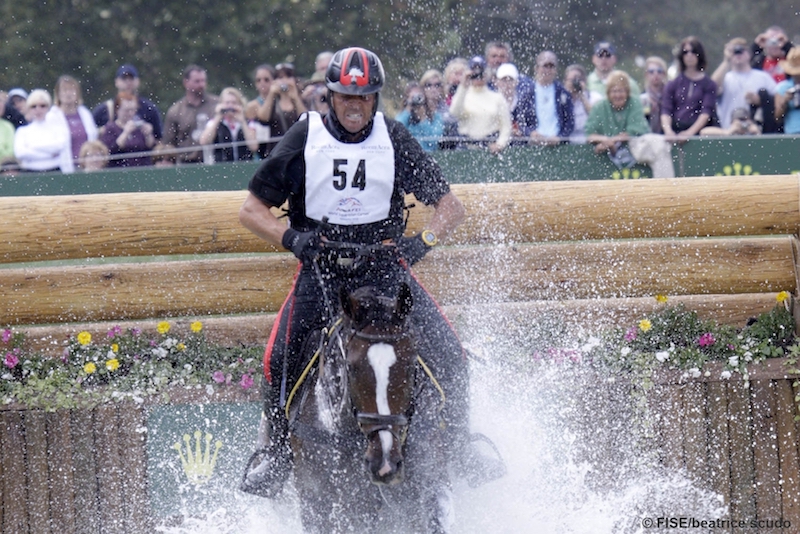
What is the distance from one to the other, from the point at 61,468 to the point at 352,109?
9.86 ft

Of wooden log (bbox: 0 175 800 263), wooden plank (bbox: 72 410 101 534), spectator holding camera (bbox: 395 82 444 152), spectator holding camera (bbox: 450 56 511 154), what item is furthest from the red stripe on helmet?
spectator holding camera (bbox: 395 82 444 152)

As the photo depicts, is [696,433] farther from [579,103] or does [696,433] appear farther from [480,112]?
[579,103]

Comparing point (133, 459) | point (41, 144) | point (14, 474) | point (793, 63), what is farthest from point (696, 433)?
point (41, 144)

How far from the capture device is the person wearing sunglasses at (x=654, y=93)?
457 inches

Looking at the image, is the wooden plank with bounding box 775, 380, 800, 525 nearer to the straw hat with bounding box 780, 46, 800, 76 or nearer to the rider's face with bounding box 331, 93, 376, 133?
the rider's face with bounding box 331, 93, 376, 133

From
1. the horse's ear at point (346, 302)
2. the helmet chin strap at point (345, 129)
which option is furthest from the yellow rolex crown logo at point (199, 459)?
the horse's ear at point (346, 302)

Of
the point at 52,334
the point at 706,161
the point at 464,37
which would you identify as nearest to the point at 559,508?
the point at 52,334

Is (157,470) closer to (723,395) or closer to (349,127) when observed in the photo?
(349,127)

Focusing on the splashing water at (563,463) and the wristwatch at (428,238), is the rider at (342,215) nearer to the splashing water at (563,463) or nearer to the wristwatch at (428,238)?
the wristwatch at (428,238)

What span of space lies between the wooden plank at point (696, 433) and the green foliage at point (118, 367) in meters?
2.60

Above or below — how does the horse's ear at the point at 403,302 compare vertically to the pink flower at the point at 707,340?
above

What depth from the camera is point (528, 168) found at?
31.9ft

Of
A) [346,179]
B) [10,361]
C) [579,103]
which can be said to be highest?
[579,103]

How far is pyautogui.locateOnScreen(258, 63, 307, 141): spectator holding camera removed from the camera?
1116cm
